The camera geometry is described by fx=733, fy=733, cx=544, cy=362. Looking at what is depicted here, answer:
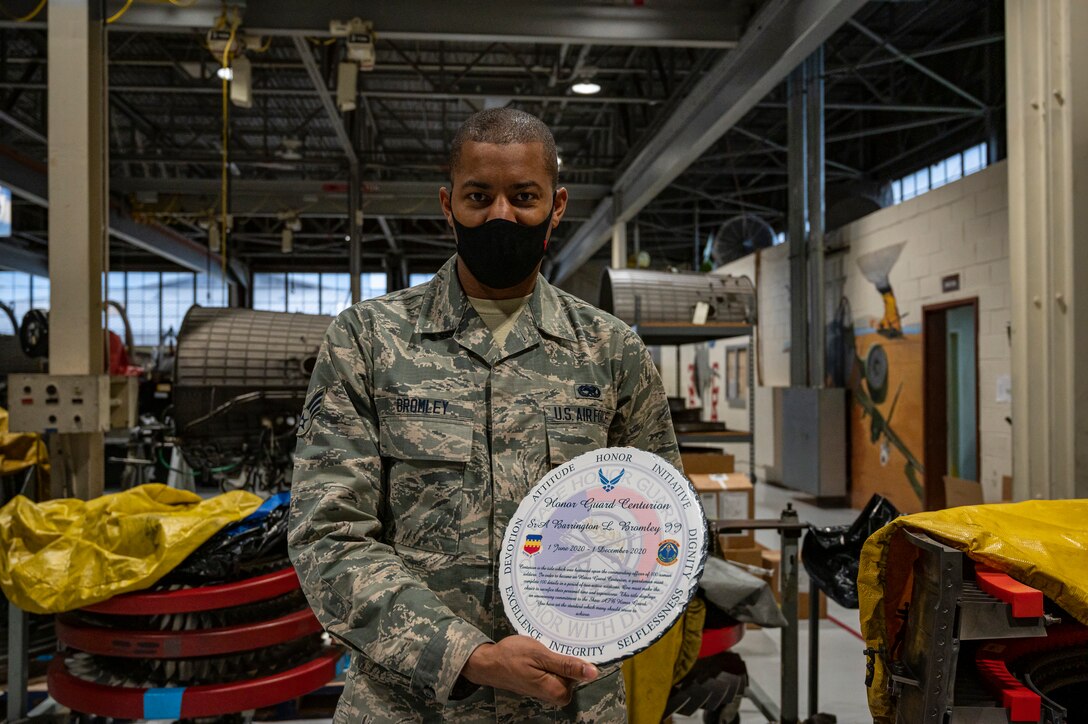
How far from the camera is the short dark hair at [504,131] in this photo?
3.72 ft

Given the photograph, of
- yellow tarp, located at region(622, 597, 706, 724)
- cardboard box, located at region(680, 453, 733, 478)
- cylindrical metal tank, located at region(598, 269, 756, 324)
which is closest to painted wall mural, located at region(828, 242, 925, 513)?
cylindrical metal tank, located at region(598, 269, 756, 324)

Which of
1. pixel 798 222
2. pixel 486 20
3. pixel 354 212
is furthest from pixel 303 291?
pixel 486 20

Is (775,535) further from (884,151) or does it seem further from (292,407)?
(884,151)

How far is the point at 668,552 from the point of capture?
102 centimetres

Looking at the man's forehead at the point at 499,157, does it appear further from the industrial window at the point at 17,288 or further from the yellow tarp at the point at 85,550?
the industrial window at the point at 17,288

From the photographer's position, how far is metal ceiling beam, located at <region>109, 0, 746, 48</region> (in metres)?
4.41

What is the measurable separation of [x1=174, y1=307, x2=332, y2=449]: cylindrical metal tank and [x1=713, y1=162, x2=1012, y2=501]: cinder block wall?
4868mm

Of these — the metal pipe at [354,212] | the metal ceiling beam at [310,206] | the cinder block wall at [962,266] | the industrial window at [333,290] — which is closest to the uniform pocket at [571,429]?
the cinder block wall at [962,266]

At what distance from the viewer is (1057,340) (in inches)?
91.7

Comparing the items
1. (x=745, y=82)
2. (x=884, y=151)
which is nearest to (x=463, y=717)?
(x=745, y=82)

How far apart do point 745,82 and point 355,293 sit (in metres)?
5.50

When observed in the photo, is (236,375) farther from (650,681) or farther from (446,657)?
(446,657)

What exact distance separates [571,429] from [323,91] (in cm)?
617

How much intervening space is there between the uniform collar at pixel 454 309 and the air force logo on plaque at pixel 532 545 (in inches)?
14.1
